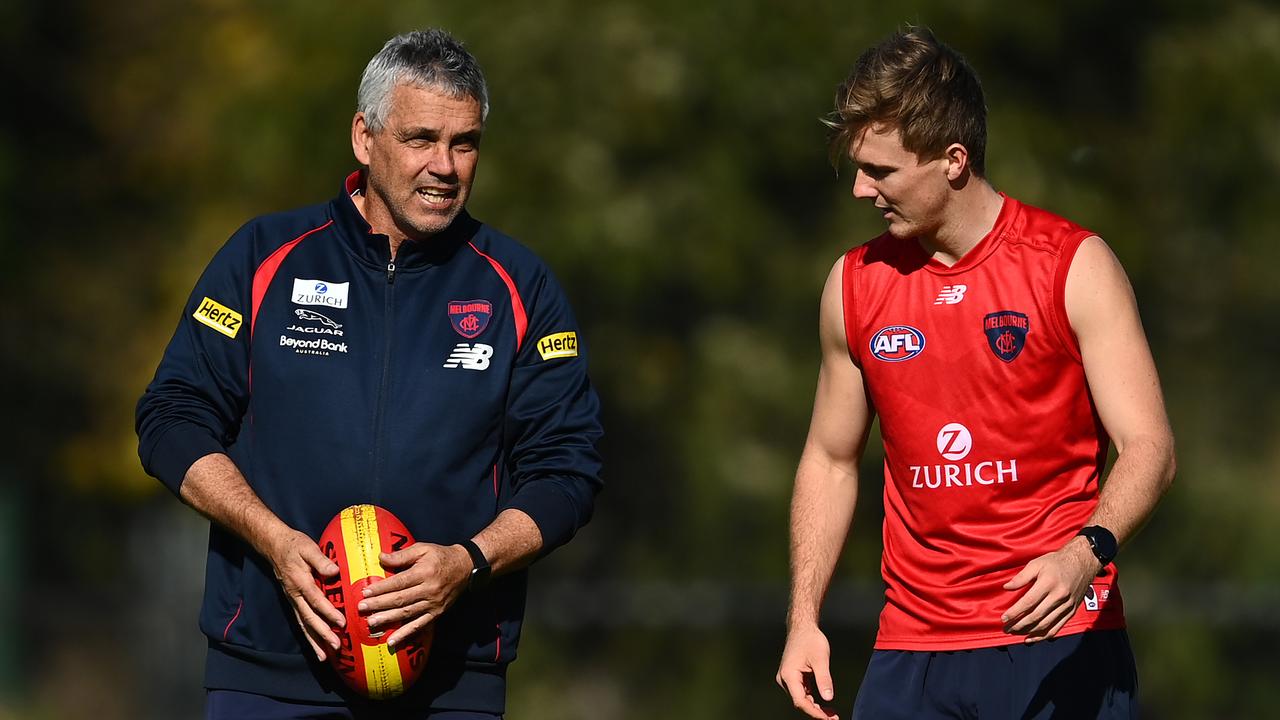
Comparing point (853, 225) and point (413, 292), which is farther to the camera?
point (853, 225)

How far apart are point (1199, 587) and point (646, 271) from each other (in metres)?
5.19

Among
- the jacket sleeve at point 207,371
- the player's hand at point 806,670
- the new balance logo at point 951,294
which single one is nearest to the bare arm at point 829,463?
the player's hand at point 806,670

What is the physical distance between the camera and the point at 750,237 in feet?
45.1

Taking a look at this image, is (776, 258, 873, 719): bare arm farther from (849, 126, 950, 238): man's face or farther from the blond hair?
the blond hair

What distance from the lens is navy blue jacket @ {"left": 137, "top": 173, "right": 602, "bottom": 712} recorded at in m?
4.60

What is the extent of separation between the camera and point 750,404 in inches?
544

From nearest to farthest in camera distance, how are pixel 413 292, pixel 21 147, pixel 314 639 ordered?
pixel 314 639
pixel 413 292
pixel 21 147

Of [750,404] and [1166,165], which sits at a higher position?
[1166,165]

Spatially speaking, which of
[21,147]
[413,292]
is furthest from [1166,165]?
[21,147]

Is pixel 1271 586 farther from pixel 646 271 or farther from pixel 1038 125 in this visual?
pixel 646 271

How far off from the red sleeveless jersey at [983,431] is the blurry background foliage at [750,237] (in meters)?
8.20

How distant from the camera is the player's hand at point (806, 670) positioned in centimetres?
459

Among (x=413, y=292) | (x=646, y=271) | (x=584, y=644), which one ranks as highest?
(x=646, y=271)

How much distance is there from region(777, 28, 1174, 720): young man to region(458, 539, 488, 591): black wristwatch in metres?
0.86
